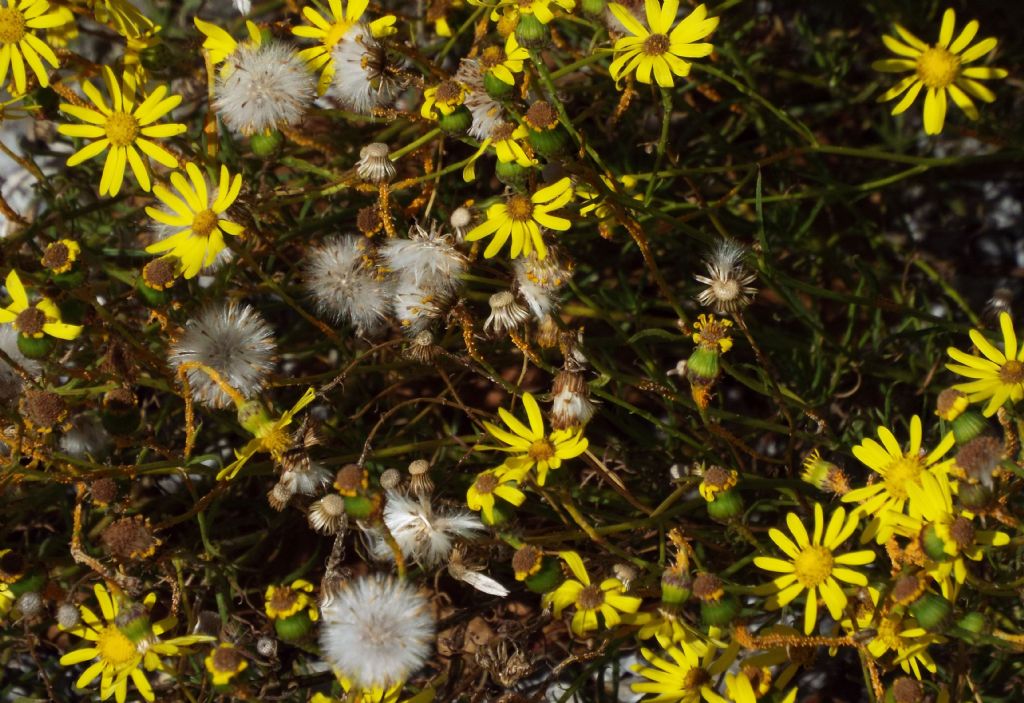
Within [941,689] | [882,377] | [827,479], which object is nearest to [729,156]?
[882,377]

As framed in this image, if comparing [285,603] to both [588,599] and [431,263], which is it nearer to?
[588,599]

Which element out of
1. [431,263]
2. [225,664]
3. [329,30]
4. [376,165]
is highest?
[329,30]

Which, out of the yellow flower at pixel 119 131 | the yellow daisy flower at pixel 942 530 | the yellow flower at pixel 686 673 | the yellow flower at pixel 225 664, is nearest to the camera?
the yellow daisy flower at pixel 942 530

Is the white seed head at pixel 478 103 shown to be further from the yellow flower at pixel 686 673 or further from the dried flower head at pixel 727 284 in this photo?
the yellow flower at pixel 686 673

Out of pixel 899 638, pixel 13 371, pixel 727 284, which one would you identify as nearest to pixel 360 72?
pixel 727 284

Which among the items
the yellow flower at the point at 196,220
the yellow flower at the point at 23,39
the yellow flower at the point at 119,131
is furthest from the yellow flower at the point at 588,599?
the yellow flower at the point at 23,39

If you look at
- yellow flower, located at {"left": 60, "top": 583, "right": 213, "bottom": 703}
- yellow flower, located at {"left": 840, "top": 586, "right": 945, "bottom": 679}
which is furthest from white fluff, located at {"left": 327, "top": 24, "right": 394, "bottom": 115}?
yellow flower, located at {"left": 840, "top": 586, "right": 945, "bottom": 679}

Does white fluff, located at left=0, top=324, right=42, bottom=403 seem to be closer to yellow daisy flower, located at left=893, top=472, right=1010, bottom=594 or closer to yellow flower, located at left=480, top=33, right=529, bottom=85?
yellow flower, located at left=480, top=33, right=529, bottom=85
